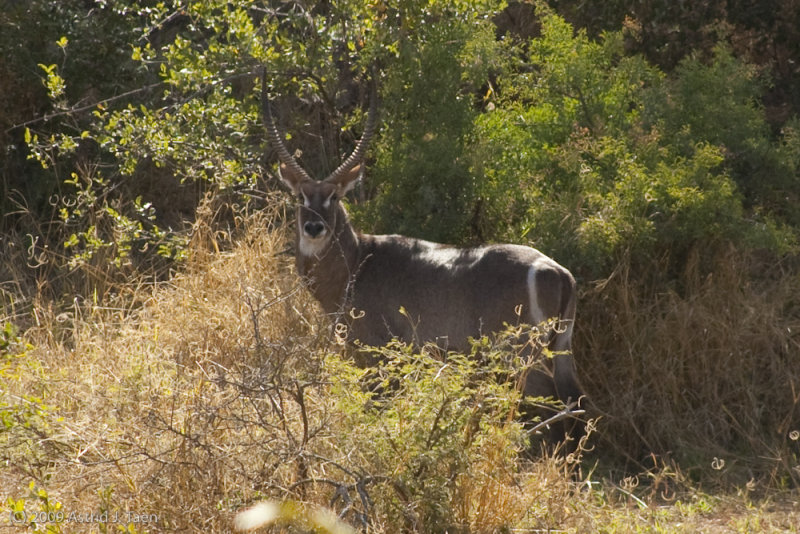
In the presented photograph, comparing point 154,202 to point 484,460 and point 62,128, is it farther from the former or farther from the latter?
point 484,460

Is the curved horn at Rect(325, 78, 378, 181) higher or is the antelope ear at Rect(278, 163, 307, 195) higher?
the curved horn at Rect(325, 78, 378, 181)

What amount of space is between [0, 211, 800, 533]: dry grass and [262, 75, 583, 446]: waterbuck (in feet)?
1.16

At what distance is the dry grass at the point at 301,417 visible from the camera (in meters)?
4.53

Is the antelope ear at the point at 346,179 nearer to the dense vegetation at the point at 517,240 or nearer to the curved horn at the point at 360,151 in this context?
the curved horn at the point at 360,151

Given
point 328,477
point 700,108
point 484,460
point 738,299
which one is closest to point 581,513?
point 484,460

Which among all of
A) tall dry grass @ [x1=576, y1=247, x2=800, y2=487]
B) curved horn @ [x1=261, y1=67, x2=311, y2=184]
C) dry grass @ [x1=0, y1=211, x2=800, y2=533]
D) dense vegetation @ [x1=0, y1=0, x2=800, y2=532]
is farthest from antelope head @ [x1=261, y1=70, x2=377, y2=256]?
tall dry grass @ [x1=576, y1=247, x2=800, y2=487]

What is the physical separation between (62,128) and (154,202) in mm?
943

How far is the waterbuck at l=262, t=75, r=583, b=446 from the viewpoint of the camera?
618cm

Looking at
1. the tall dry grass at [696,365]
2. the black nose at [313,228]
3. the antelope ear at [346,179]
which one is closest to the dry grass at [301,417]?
the tall dry grass at [696,365]

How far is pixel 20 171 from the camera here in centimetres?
925

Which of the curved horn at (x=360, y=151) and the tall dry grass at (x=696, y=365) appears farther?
the curved horn at (x=360, y=151)

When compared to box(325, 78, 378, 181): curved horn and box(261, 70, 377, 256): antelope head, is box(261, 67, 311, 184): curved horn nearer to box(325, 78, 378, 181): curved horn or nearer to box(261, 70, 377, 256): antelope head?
box(261, 70, 377, 256): antelope head

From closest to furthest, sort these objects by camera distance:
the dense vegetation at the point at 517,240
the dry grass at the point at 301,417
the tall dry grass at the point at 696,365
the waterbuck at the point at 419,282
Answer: the dry grass at the point at 301,417 → the dense vegetation at the point at 517,240 → the waterbuck at the point at 419,282 → the tall dry grass at the point at 696,365

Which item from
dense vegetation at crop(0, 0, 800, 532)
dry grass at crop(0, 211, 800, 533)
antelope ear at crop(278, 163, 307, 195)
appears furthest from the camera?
Result: antelope ear at crop(278, 163, 307, 195)
